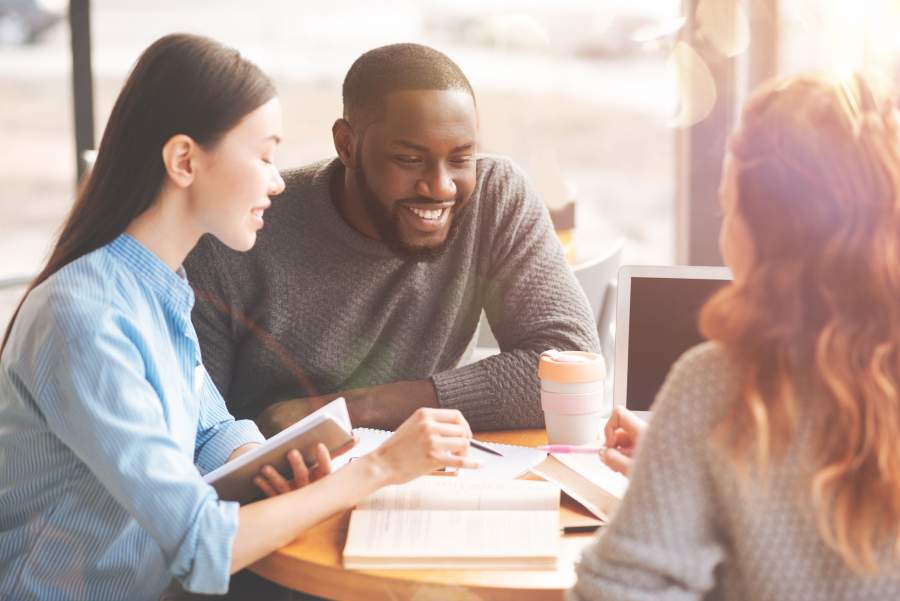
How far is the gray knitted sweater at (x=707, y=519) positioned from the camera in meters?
0.97

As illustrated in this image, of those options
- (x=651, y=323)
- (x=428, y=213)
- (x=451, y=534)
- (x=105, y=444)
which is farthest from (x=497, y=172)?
(x=105, y=444)

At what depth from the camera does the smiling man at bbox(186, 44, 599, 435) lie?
6.09 ft

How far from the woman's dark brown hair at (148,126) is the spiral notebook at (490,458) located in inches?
18.2

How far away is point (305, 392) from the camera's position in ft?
6.50

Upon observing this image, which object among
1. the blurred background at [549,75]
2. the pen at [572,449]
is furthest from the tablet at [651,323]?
the blurred background at [549,75]

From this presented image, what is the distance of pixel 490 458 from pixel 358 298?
52cm

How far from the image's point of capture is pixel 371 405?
177 centimetres

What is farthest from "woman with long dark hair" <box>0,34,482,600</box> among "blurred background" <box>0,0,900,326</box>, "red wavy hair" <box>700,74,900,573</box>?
"blurred background" <box>0,0,900,326</box>

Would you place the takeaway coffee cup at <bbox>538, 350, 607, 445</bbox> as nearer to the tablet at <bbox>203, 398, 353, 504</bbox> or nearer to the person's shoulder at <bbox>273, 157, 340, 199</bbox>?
the tablet at <bbox>203, 398, 353, 504</bbox>

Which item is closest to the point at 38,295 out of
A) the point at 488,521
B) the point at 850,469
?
the point at 488,521

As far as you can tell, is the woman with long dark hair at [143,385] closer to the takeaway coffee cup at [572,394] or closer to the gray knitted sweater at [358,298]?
the takeaway coffee cup at [572,394]

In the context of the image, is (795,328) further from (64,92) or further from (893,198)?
(64,92)

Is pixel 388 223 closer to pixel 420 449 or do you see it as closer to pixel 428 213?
pixel 428 213

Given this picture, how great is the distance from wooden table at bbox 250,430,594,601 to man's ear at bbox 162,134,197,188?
481 millimetres
